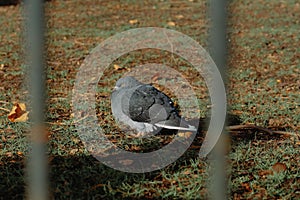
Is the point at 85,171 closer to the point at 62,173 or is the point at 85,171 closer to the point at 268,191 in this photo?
the point at 62,173

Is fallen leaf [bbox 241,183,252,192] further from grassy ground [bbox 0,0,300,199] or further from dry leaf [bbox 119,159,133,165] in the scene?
dry leaf [bbox 119,159,133,165]

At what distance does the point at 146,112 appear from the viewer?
14.4 feet

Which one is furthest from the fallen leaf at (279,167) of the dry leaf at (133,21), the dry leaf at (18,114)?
the dry leaf at (133,21)

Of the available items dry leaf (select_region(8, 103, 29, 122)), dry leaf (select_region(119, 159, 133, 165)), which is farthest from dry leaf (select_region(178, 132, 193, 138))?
dry leaf (select_region(8, 103, 29, 122))

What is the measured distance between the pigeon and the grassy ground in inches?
5.1

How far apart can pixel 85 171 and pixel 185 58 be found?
4337 mm

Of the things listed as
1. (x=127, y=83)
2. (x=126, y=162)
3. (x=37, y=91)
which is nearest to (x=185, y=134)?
(x=126, y=162)

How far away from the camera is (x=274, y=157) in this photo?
13.1ft

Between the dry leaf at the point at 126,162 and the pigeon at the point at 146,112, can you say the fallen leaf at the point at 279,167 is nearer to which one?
the pigeon at the point at 146,112

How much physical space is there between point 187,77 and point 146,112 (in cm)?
243

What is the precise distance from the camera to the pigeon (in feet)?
14.2

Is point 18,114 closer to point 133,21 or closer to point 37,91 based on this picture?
point 37,91

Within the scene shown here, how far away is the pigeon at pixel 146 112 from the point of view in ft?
14.2

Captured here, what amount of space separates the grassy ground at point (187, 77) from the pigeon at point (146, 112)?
0.43 feet
